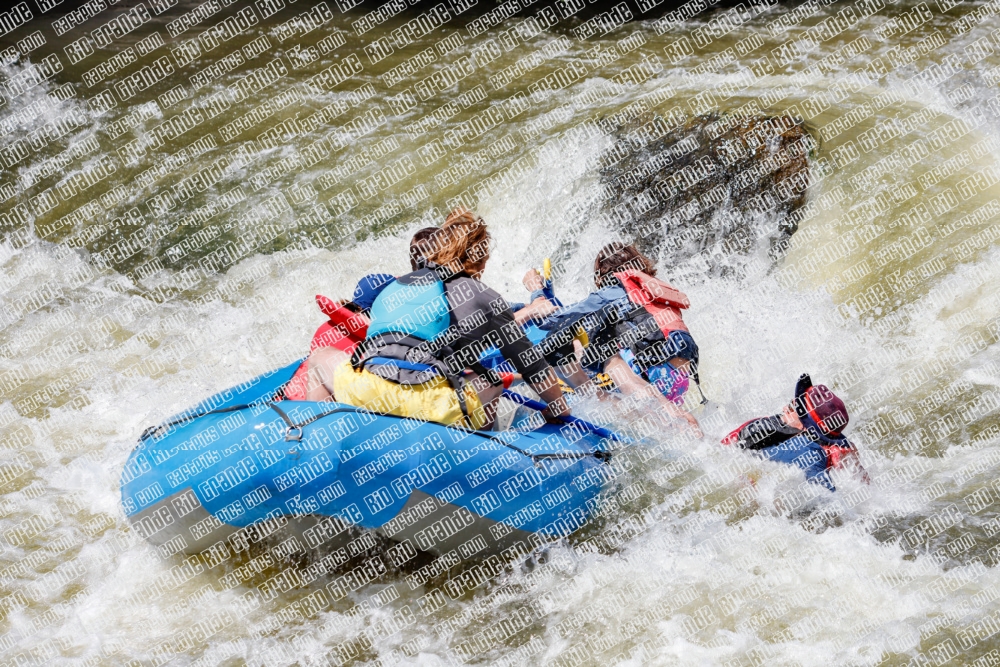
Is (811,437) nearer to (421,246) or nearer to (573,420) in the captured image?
(573,420)

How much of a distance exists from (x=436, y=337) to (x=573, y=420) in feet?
3.00

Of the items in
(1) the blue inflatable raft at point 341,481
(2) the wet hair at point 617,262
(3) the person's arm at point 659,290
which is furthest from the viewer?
(2) the wet hair at point 617,262

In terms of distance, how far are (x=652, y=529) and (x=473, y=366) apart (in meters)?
1.17

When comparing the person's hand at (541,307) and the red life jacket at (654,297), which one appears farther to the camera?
the red life jacket at (654,297)

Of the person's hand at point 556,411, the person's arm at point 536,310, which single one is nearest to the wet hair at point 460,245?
the person's hand at point 556,411

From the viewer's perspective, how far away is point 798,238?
6.43m

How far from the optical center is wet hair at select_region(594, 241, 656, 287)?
17.2 feet

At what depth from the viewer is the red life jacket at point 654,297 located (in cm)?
514

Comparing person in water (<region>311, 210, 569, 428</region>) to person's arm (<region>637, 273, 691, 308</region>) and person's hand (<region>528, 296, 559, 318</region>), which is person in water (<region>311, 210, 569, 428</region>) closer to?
person's hand (<region>528, 296, 559, 318</region>)

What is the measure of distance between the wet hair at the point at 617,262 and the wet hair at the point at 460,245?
1431mm

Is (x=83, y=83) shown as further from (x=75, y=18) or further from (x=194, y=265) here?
(x=194, y=265)

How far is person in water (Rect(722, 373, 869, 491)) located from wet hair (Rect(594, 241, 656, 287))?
116 centimetres

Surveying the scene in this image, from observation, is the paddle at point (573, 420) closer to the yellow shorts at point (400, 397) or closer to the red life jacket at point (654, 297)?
the yellow shorts at point (400, 397)

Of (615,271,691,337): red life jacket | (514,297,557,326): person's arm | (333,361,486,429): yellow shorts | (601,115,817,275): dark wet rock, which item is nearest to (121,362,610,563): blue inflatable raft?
(333,361,486,429): yellow shorts
